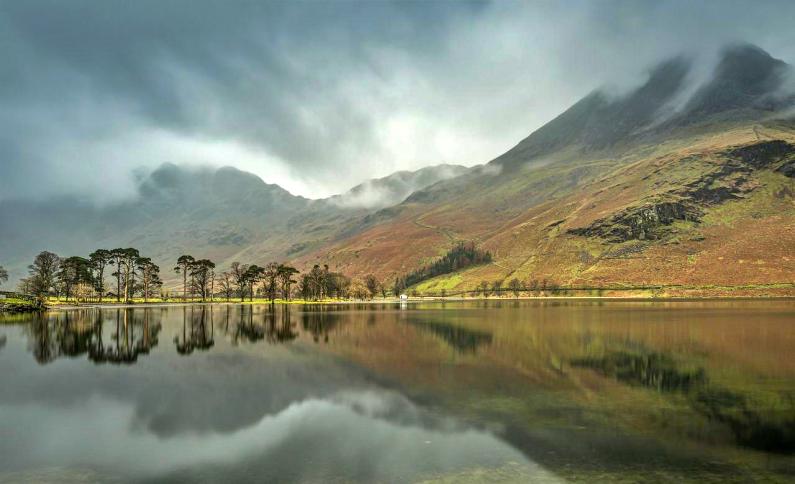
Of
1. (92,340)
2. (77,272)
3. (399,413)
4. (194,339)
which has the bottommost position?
(399,413)

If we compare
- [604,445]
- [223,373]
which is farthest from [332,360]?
[604,445]

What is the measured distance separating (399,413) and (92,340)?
39172mm

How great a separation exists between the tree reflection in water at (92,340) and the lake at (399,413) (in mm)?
600

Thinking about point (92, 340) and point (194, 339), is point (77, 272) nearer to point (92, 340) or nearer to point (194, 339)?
point (92, 340)

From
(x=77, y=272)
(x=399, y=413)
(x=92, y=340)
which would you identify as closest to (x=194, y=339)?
(x=92, y=340)

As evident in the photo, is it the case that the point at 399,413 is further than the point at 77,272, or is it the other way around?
the point at 77,272

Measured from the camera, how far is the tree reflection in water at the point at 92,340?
3762 centimetres

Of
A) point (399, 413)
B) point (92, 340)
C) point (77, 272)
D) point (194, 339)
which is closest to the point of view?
point (399, 413)

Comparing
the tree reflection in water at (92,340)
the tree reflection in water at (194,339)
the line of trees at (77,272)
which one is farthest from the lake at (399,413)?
the line of trees at (77,272)

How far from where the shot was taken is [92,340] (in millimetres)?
47219

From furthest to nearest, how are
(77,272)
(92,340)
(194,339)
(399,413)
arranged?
(77,272) < (194,339) < (92,340) < (399,413)

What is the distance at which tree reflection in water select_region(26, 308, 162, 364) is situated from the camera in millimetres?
37625

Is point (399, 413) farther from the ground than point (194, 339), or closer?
Answer: closer

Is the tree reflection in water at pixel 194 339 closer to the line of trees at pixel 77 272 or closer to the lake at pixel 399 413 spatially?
the lake at pixel 399 413
